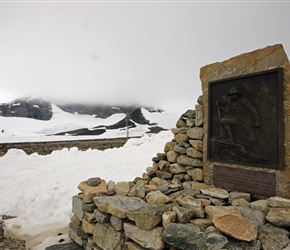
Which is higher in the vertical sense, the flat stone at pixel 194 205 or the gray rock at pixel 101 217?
the flat stone at pixel 194 205

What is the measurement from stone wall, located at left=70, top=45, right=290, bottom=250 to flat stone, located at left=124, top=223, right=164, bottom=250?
10 millimetres

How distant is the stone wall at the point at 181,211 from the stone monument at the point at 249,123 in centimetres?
17

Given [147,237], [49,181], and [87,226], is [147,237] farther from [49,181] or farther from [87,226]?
[49,181]

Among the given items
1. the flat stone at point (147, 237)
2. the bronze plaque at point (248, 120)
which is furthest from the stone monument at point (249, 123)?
the flat stone at point (147, 237)

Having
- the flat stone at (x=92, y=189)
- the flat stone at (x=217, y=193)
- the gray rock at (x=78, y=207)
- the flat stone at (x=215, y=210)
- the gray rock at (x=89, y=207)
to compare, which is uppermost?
the flat stone at (x=217, y=193)

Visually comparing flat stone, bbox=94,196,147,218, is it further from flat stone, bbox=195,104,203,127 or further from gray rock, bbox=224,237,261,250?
flat stone, bbox=195,104,203,127

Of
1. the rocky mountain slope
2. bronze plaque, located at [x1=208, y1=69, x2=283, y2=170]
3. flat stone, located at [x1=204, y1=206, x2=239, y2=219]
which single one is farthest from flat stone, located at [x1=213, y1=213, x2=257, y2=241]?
the rocky mountain slope

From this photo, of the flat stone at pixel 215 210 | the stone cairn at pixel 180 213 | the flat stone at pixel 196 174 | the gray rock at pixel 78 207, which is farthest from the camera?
the flat stone at pixel 196 174

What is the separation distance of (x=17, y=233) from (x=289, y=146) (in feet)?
16.8

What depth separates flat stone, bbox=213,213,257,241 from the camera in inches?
91.1

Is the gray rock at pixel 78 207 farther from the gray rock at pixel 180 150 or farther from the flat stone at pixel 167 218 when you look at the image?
the gray rock at pixel 180 150

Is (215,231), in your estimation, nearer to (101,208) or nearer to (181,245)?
(181,245)

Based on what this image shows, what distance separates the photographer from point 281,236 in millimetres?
2348

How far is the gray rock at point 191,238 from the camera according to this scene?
2.26m
